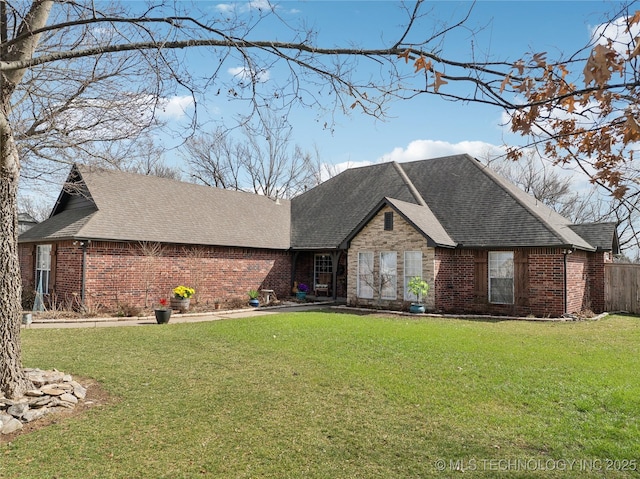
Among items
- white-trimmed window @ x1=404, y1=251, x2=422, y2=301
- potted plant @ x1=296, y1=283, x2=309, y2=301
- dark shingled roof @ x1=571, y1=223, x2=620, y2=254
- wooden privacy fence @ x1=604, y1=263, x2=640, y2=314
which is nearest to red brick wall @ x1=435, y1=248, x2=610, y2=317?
wooden privacy fence @ x1=604, y1=263, x2=640, y2=314

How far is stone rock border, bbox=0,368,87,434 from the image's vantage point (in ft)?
17.2

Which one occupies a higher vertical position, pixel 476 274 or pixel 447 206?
pixel 447 206

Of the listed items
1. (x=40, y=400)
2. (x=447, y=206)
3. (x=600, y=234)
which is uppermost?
(x=447, y=206)

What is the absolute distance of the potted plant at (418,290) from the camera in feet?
53.1

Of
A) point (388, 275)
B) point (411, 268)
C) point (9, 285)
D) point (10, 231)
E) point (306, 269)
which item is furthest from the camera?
point (306, 269)

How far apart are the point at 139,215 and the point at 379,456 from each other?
51.4 ft

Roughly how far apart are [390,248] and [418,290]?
7.33ft

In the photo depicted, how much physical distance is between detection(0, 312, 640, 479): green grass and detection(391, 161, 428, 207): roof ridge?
34.9 feet

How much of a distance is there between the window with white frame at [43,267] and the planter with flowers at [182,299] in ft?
16.9

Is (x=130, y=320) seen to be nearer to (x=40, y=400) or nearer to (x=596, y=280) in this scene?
(x=40, y=400)

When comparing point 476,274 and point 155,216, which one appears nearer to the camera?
point 476,274

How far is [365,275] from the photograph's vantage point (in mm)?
18469

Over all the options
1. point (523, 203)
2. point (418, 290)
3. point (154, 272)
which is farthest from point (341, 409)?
point (523, 203)

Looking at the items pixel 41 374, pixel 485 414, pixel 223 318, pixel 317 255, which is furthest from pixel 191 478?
pixel 317 255
